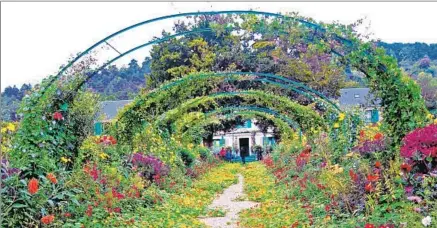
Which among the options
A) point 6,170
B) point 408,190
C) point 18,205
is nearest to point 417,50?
point 408,190

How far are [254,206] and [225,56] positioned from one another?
11.4 m

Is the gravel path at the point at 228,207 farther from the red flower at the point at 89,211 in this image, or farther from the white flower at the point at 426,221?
the white flower at the point at 426,221

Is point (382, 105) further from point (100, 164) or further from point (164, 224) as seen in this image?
point (100, 164)

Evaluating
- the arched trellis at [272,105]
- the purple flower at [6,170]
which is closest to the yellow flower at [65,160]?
the purple flower at [6,170]

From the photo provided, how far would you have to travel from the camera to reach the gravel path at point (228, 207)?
26.2ft

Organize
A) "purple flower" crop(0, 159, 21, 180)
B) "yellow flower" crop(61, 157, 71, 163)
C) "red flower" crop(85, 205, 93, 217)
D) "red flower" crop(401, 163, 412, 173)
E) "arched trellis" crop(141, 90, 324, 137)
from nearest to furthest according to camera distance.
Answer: "purple flower" crop(0, 159, 21, 180) < "red flower" crop(401, 163, 412, 173) < "red flower" crop(85, 205, 93, 217) < "yellow flower" crop(61, 157, 71, 163) < "arched trellis" crop(141, 90, 324, 137)

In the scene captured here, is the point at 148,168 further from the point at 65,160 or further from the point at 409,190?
the point at 409,190

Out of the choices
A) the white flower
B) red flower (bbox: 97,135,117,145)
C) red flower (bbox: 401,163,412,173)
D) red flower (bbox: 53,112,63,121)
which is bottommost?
the white flower

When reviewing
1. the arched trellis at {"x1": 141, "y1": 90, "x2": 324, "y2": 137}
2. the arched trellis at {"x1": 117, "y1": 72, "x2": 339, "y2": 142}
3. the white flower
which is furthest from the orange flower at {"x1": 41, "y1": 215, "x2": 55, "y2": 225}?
the arched trellis at {"x1": 141, "y1": 90, "x2": 324, "y2": 137}

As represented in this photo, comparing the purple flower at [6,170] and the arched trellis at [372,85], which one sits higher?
the arched trellis at [372,85]

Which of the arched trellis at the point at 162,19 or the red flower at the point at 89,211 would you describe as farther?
the arched trellis at the point at 162,19

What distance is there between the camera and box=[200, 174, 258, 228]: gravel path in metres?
7.97

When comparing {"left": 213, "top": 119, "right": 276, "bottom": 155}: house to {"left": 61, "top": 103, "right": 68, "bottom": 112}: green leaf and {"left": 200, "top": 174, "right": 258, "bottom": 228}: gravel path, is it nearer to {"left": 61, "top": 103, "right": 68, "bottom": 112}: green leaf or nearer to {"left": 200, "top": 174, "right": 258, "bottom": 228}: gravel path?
{"left": 200, "top": 174, "right": 258, "bottom": 228}: gravel path

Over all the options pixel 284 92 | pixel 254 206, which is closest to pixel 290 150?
pixel 284 92
